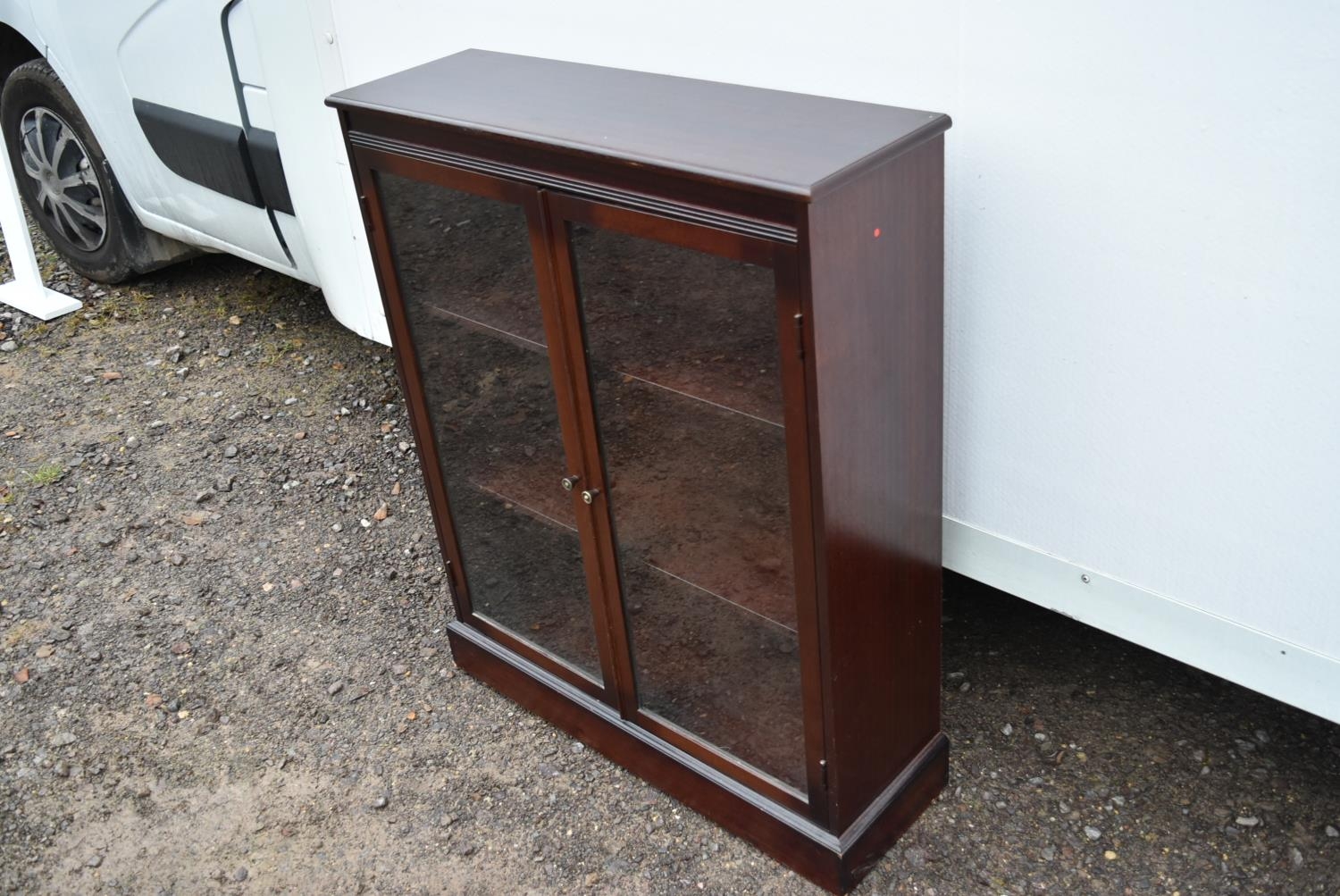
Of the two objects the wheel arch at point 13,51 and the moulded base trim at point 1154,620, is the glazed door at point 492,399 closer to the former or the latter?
the moulded base trim at point 1154,620

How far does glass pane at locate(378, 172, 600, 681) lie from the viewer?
2.26m

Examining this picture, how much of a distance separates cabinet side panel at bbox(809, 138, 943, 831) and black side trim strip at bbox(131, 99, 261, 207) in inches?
92.5

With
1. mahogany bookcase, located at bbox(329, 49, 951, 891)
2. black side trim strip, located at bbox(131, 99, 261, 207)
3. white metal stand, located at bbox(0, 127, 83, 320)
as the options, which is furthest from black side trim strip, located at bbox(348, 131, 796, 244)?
white metal stand, located at bbox(0, 127, 83, 320)

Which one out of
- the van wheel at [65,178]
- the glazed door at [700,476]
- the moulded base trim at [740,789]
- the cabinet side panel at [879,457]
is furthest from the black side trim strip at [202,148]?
the cabinet side panel at [879,457]

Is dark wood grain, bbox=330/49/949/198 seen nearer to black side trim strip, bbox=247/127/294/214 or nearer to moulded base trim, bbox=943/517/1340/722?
moulded base trim, bbox=943/517/1340/722

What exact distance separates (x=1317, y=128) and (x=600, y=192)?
0.99 m

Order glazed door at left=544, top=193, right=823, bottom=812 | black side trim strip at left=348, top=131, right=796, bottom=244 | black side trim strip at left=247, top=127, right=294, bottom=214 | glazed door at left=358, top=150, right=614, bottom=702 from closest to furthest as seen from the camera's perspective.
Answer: black side trim strip at left=348, top=131, right=796, bottom=244, glazed door at left=544, top=193, right=823, bottom=812, glazed door at left=358, top=150, right=614, bottom=702, black side trim strip at left=247, top=127, right=294, bottom=214

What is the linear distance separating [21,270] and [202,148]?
1421 mm

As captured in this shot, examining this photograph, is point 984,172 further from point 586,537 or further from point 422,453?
point 422,453

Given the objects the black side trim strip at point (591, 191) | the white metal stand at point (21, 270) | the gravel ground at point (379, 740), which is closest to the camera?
the black side trim strip at point (591, 191)

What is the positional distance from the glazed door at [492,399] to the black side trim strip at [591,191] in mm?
20

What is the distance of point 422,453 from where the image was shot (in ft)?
8.85

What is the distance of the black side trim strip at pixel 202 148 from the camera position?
3.74 meters

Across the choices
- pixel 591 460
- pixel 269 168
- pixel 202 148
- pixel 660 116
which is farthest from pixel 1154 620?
pixel 202 148
